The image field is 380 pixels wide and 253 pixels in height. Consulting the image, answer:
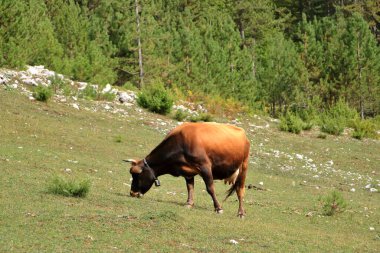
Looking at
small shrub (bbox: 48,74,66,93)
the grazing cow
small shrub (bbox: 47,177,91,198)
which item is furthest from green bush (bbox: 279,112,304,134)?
small shrub (bbox: 47,177,91,198)

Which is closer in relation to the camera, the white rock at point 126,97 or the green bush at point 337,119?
the white rock at point 126,97

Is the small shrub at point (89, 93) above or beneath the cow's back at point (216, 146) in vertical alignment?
beneath

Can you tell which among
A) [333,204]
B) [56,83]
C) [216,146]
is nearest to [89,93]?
[56,83]

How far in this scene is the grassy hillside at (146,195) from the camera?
9.81m

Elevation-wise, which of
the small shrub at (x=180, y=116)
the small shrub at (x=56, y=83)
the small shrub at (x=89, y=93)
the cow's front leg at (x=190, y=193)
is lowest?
the small shrub at (x=180, y=116)

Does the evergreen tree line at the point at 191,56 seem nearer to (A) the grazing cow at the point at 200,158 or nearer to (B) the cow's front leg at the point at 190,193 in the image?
(A) the grazing cow at the point at 200,158

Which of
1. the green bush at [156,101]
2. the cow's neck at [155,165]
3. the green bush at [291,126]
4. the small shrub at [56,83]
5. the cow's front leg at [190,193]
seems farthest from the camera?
the green bush at [291,126]

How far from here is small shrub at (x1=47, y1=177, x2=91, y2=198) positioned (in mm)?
12547

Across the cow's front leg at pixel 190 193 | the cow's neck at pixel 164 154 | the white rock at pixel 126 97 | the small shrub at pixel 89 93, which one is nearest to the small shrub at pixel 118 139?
the small shrub at pixel 89 93

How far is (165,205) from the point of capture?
1334 centimetres

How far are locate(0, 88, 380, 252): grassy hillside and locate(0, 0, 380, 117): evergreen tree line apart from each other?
9.18 meters

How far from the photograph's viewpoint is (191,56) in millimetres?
50031

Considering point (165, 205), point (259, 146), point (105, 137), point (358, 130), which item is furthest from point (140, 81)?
point (165, 205)

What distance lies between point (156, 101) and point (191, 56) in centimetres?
1741
